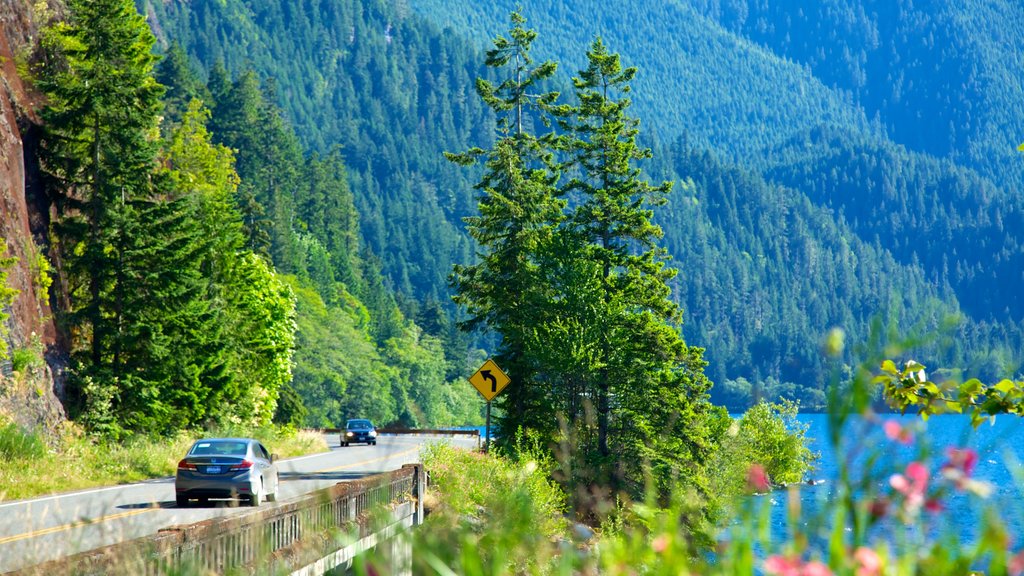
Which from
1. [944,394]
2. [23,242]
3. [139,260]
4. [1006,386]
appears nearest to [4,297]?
[23,242]

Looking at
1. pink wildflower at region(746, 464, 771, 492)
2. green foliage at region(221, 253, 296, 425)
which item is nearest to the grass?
green foliage at region(221, 253, 296, 425)

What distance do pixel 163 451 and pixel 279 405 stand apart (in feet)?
135

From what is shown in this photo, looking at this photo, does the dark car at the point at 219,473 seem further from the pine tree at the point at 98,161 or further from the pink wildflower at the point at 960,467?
the pink wildflower at the point at 960,467

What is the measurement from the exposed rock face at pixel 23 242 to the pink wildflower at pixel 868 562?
31117mm

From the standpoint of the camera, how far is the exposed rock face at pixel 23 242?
33.5 metres

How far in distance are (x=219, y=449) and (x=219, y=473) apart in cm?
64

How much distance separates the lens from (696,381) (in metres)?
47.8

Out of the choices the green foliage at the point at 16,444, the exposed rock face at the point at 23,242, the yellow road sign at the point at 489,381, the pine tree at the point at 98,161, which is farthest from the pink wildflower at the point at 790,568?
the pine tree at the point at 98,161

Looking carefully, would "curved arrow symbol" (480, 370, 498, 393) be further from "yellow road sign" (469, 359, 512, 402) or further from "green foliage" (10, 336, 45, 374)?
"green foliage" (10, 336, 45, 374)

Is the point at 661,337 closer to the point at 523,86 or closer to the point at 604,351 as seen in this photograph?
the point at 604,351

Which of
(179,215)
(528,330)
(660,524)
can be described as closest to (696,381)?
(528,330)

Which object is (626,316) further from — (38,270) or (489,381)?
(38,270)

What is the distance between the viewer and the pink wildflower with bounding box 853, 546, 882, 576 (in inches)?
114

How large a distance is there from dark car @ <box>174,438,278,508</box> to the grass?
3.27 meters
